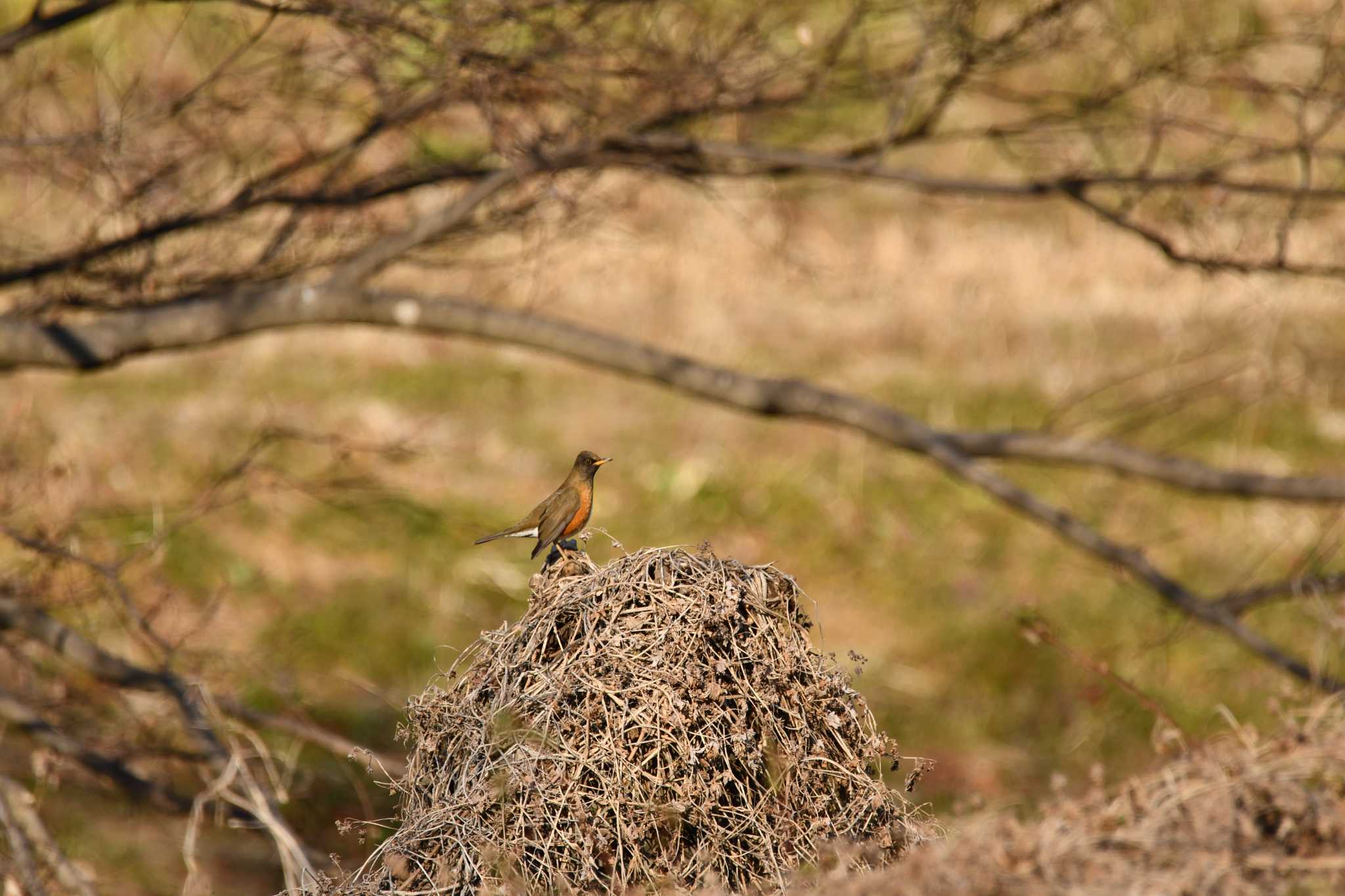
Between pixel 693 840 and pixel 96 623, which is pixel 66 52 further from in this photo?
pixel 693 840

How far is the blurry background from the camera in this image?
19.3 ft

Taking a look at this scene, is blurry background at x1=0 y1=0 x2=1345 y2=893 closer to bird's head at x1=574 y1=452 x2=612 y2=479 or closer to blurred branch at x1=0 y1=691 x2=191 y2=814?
blurred branch at x1=0 y1=691 x2=191 y2=814

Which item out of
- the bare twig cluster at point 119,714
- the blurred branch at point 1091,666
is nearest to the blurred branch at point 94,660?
the bare twig cluster at point 119,714

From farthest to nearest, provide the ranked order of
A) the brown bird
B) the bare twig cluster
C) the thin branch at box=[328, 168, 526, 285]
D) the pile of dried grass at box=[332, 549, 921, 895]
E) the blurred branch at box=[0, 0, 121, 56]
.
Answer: the thin branch at box=[328, 168, 526, 285] < the blurred branch at box=[0, 0, 121, 56] < the bare twig cluster < the brown bird < the pile of dried grass at box=[332, 549, 921, 895]

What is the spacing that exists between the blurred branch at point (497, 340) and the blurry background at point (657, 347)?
0.11 m

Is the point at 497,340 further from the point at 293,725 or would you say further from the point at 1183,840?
the point at 1183,840

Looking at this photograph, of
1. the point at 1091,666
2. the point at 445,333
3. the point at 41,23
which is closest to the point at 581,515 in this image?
the point at 1091,666

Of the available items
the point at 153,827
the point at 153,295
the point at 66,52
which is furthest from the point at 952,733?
the point at 66,52

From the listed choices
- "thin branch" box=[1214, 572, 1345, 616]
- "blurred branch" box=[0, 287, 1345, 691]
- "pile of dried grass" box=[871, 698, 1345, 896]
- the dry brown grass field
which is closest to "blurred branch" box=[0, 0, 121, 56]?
"blurred branch" box=[0, 287, 1345, 691]

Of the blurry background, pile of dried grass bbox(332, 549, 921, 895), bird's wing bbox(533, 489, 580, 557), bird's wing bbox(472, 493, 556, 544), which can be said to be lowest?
pile of dried grass bbox(332, 549, 921, 895)

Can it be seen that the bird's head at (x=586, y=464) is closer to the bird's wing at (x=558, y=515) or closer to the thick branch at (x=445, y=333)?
the bird's wing at (x=558, y=515)

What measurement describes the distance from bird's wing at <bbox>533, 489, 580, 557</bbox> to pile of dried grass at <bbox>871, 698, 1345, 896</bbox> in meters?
1.54

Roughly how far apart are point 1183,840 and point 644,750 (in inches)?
41.2

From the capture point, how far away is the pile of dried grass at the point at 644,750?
2803 millimetres
